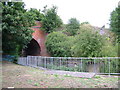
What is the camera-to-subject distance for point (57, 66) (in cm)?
920

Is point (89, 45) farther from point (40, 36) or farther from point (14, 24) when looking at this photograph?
point (40, 36)

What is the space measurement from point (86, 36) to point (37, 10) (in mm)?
13099

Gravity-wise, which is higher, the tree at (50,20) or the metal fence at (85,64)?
the tree at (50,20)

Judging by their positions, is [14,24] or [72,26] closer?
[14,24]

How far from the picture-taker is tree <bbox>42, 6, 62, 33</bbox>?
17.4m

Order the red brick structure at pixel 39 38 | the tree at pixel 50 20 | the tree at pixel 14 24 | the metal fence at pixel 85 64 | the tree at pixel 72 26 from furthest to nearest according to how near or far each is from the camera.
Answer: the red brick structure at pixel 39 38 < the tree at pixel 72 26 < the tree at pixel 50 20 < the tree at pixel 14 24 < the metal fence at pixel 85 64

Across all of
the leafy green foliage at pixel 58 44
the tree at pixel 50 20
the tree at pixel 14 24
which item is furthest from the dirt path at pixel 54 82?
the tree at pixel 50 20

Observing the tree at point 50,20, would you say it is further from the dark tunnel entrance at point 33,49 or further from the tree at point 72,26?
the dark tunnel entrance at point 33,49

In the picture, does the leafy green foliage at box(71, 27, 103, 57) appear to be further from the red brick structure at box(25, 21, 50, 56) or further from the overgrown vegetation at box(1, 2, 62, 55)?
the red brick structure at box(25, 21, 50, 56)

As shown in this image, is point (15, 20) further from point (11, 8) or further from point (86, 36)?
point (86, 36)

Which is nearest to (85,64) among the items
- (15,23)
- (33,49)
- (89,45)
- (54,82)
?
(89,45)

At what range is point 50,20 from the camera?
57.1 ft

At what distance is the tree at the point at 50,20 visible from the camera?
1742cm

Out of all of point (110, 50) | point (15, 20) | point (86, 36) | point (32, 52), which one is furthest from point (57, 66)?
point (32, 52)
